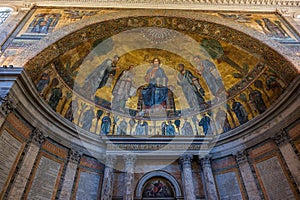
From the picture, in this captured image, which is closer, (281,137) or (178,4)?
(281,137)

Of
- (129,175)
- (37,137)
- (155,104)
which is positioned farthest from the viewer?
(155,104)

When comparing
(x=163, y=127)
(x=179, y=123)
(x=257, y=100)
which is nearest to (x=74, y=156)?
(x=163, y=127)

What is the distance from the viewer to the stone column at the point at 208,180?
873cm

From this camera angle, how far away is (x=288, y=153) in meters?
7.44

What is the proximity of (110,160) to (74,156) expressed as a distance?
1613 mm

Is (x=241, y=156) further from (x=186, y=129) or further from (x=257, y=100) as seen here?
(x=186, y=129)

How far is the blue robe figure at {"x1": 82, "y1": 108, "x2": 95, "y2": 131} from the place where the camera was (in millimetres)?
9873

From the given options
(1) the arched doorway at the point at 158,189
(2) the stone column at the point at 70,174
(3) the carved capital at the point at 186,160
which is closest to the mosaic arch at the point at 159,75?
(3) the carved capital at the point at 186,160

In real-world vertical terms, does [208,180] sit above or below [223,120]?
below

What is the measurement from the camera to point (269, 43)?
27.9 ft

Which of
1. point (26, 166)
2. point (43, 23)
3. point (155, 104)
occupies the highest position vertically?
point (43, 23)

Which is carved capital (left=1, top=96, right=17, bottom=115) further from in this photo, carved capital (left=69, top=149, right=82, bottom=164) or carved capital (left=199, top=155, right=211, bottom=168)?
carved capital (left=199, top=155, right=211, bottom=168)

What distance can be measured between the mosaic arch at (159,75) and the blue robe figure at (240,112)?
5 cm

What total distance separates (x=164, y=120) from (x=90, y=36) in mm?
5859
